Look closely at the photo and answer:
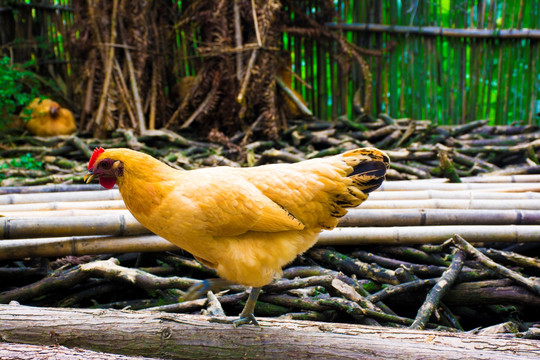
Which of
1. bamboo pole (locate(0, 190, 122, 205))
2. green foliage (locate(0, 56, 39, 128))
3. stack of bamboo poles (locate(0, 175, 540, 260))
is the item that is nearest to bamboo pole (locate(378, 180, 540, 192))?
stack of bamboo poles (locate(0, 175, 540, 260))

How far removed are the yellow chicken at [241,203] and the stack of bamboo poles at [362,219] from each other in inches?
30.5

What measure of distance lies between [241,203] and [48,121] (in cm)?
529

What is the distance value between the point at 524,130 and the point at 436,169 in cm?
248

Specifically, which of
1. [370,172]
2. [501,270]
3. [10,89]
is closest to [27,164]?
[10,89]

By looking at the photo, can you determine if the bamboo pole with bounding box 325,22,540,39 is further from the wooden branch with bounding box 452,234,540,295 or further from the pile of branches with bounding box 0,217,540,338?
the wooden branch with bounding box 452,234,540,295

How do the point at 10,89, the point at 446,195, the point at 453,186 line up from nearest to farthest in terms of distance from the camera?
1. the point at 446,195
2. the point at 453,186
3. the point at 10,89

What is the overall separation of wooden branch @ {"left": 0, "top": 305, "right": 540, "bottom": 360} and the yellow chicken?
19 centimetres

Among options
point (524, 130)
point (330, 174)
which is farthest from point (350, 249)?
point (524, 130)

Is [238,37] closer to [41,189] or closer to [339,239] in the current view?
[41,189]

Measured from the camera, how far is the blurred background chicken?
635cm

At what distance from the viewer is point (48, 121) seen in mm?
6367

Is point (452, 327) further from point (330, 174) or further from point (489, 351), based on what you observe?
point (330, 174)

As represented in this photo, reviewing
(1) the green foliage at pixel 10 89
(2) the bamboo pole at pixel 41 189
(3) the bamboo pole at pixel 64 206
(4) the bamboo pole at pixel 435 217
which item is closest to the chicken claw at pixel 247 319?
(4) the bamboo pole at pixel 435 217

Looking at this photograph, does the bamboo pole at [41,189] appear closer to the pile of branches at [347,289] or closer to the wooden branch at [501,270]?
the pile of branches at [347,289]
